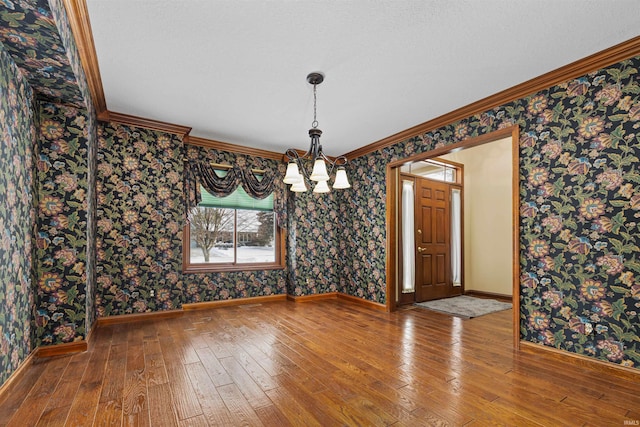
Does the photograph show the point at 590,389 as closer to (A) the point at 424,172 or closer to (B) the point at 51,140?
(A) the point at 424,172

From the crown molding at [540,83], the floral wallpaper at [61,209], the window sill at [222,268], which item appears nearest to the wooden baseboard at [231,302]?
the window sill at [222,268]

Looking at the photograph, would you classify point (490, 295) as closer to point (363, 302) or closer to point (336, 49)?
point (363, 302)

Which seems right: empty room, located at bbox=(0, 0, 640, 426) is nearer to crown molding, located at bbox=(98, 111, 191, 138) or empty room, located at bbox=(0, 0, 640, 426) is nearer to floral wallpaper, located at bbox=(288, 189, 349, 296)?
crown molding, located at bbox=(98, 111, 191, 138)

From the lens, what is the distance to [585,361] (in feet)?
9.01

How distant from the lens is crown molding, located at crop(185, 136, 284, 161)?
4.95 meters

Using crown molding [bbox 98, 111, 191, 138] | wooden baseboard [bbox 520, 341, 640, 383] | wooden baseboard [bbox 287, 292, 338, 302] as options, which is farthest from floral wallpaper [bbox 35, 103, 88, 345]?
wooden baseboard [bbox 520, 341, 640, 383]

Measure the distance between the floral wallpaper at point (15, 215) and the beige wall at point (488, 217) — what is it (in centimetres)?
627

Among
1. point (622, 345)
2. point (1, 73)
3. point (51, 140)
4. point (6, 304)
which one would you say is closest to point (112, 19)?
point (1, 73)

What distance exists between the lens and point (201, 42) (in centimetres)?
251

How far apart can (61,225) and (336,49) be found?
10.7 feet

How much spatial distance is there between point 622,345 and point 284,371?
2.88 meters

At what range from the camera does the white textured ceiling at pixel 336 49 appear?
215 centimetres

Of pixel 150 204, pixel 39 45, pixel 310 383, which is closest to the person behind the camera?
pixel 39 45

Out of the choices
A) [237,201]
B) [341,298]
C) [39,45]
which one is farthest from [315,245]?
[39,45]
